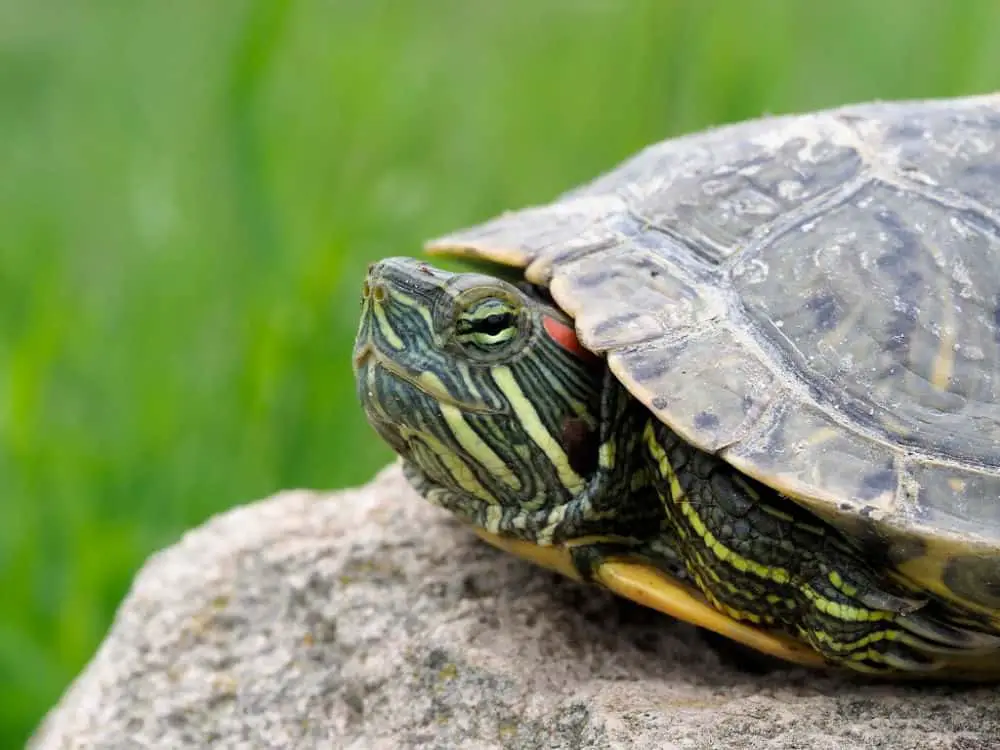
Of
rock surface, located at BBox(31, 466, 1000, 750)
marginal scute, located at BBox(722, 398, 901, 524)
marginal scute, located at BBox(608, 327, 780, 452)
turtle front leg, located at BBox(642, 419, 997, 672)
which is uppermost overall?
marginal scute, located at BBox(608, 327, 780, 452)

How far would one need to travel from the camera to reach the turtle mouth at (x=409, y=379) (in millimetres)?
1533

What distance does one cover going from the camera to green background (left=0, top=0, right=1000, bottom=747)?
2.47m

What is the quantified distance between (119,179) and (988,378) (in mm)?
3028

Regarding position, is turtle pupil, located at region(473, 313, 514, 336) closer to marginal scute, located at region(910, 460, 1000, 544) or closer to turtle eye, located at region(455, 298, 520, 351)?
A: turtle eye, located at region(455, 298, 520, 351)

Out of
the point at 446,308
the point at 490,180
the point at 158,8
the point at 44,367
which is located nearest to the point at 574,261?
the point at 446,308

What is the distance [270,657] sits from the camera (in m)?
1.70

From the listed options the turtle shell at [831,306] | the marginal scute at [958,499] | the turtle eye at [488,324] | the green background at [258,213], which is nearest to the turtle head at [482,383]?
the turtle eye at [488,324]

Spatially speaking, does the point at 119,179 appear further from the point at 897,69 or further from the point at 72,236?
the point at 897,69

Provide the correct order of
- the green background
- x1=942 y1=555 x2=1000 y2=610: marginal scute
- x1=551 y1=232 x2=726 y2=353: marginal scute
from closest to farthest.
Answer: x1=942 y1=555 x2=1000 y2=610: marginal scute < x1=551 y1=232 x2=726 y2=353: marginal scute < the green background

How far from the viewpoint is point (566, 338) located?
1600 millimetres

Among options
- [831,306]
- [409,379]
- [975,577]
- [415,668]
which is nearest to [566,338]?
[409,379]

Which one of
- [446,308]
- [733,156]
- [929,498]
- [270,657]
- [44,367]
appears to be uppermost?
[733,156]

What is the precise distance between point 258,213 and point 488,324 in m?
1.32

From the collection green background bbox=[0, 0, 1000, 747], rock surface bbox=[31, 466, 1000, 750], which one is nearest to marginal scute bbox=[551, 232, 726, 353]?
rock surface bbox=[31, 466, 1000, 750]
